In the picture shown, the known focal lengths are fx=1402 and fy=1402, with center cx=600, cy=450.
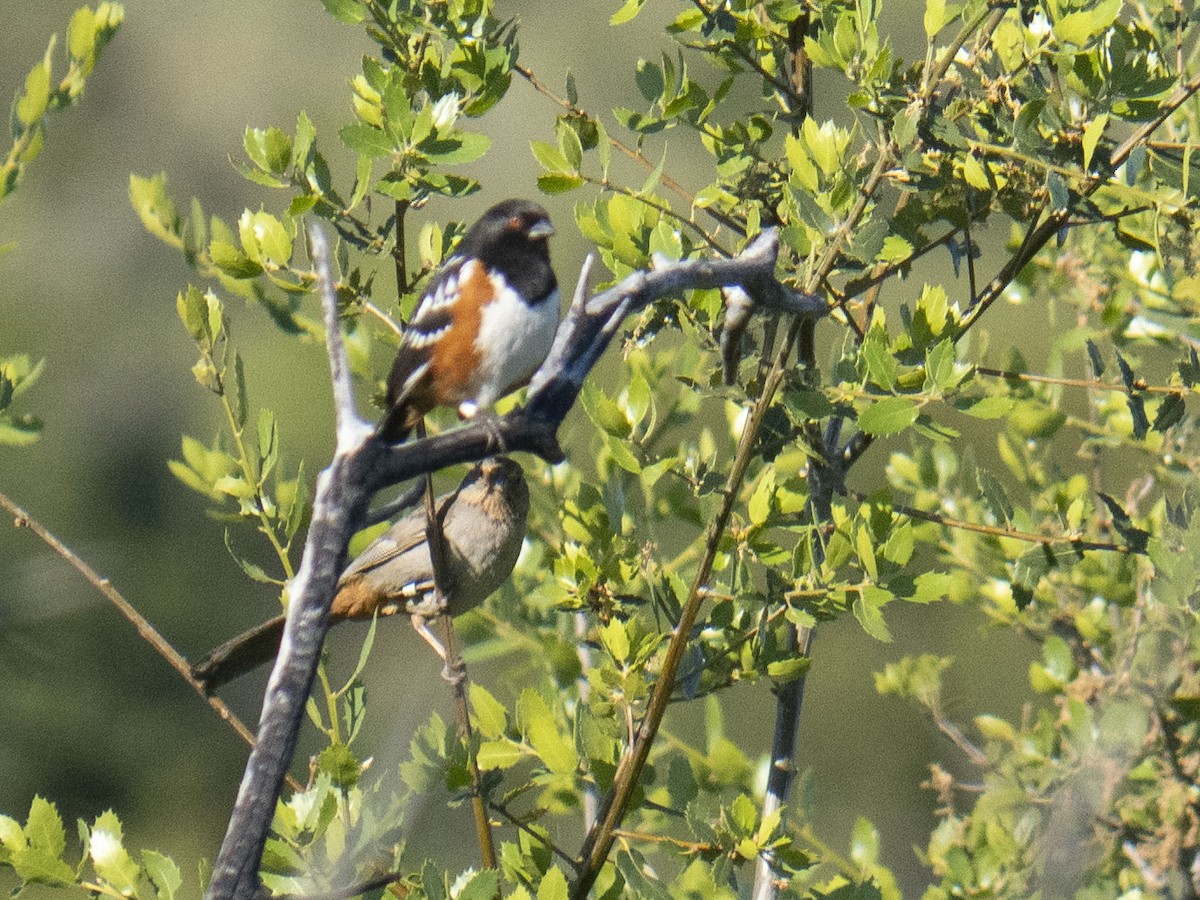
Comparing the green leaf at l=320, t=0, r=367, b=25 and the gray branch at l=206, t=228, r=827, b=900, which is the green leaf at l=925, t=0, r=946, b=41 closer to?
the gray branch at l=206, t=228, r=827, b=900

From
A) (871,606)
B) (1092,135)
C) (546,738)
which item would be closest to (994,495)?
(871,606)

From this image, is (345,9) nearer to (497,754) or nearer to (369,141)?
(369,141)

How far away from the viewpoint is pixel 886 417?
119cm

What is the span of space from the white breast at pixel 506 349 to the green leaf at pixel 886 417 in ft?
2.77

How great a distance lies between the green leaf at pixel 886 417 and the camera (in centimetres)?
118

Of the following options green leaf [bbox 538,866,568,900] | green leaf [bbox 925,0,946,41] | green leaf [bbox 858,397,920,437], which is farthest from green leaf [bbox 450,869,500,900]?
green leaf [bbox 925,0,946,41]

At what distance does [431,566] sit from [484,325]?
0.36 metres

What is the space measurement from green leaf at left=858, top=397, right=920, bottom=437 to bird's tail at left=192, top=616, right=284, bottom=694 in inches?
31.3

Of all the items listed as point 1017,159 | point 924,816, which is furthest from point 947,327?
point 924,816

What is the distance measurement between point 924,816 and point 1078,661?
4.14m

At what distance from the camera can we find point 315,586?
2.30 ft

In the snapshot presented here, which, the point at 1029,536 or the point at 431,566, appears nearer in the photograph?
the point at 1029,536

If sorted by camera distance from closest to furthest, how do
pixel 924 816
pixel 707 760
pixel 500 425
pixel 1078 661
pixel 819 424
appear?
pixel 500 425, pixel 819 424, pixel 707 760, pixel 1078 661, pixel 924 816

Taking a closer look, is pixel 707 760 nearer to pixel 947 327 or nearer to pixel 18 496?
pixel 947 327
